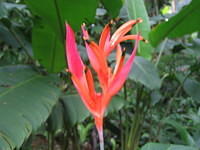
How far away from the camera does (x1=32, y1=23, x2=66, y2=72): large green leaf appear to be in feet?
3.49

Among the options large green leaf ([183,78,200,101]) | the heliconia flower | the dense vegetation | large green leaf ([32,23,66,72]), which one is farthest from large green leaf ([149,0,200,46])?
the heliconia flower

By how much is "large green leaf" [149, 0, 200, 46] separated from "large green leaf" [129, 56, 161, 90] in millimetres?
122

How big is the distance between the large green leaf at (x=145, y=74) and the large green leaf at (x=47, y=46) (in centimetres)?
30

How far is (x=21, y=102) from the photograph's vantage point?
2.38ft

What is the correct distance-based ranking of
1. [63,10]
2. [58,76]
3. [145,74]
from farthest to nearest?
1. [58,76]
2. [145,74]
3. [63,10]

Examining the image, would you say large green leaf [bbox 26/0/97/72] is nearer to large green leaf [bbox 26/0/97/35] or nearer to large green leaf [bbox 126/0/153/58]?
large green leaf [bbox 26/0/97/35]

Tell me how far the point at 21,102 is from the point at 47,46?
405mm

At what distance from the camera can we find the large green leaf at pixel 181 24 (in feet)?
3.18

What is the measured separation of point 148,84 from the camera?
962mm

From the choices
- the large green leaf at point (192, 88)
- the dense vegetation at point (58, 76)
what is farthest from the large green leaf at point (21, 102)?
the large green leaf at point (192, 88)

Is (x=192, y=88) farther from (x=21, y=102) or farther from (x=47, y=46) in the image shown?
(x=21, y=102)

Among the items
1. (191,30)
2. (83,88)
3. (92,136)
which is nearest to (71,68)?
(83,88)

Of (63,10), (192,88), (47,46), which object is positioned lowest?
(192,88)

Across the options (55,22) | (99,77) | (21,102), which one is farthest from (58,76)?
(99,77)
